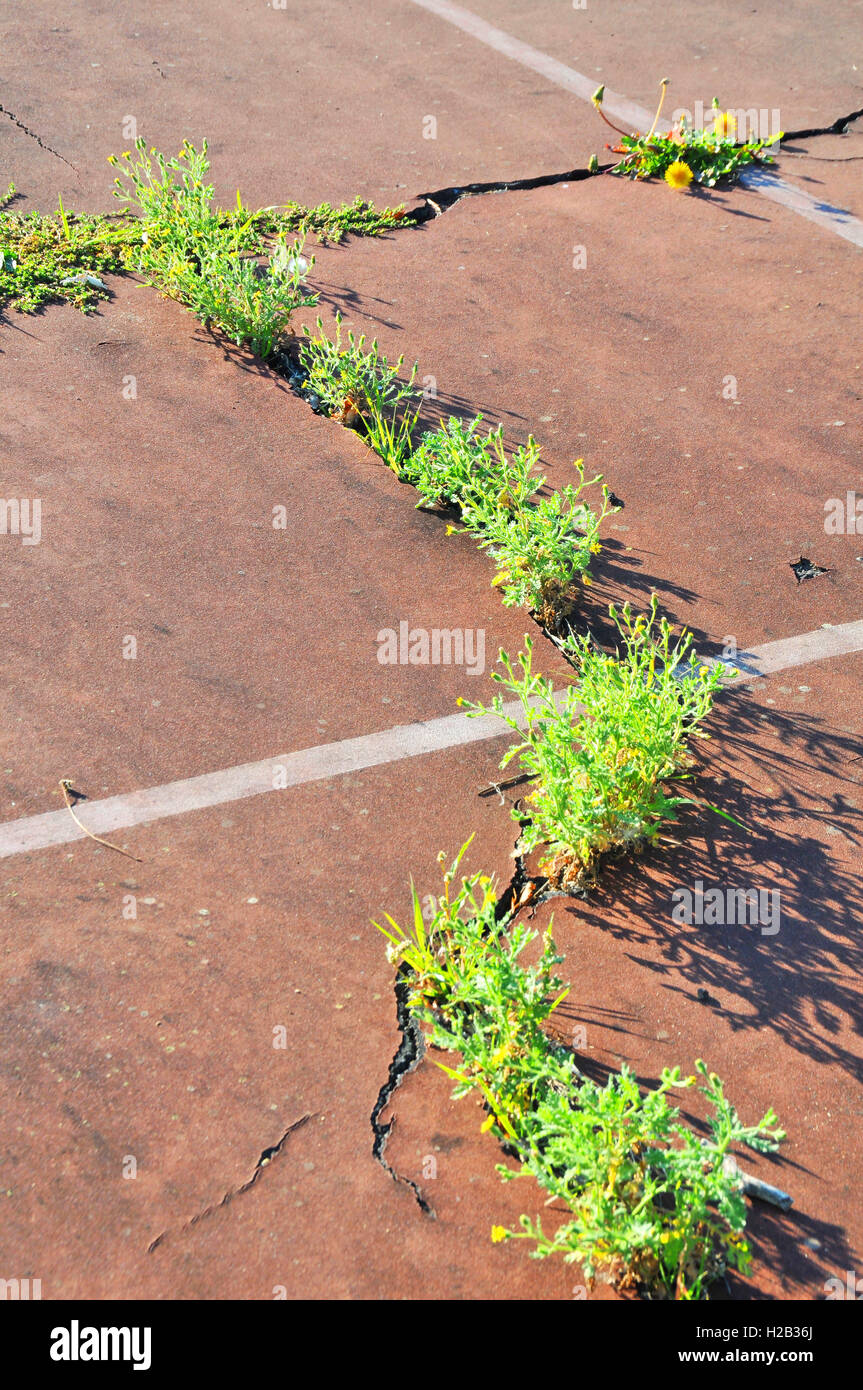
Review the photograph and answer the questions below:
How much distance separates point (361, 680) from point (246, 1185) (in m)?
1.85

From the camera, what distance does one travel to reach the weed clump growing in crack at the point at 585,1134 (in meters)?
2.55

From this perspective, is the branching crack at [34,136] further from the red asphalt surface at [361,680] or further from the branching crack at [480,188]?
the branching crack at [480,188]

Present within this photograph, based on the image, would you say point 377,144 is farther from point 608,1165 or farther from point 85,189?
point 608,1165

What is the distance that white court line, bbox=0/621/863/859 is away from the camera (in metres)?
3.61

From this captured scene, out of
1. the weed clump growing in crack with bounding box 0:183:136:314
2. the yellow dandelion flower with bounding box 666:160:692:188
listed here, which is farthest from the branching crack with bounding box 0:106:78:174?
the yellow dandelion flower with bounding box 666:160:692:188

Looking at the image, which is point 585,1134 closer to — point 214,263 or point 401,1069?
point 401,1069

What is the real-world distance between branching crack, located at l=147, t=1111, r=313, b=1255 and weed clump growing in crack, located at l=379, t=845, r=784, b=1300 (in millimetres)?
422

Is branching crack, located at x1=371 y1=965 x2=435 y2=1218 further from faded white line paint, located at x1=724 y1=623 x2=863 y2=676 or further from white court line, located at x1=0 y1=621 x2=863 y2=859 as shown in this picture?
faded white line paint, located at x1=724 y1=623 x2=863 y2=676

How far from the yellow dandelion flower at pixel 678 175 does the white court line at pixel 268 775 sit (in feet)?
13.7

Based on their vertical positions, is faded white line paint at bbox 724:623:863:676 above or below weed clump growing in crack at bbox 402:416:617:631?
below

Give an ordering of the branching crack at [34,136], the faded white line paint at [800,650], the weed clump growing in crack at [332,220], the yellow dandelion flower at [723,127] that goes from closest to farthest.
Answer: the faded white line paint at [800,650] → the weed clump growing in crack at [332,220] → the branching crack at [34,136] → the yellow dandelion flower at [723,127]

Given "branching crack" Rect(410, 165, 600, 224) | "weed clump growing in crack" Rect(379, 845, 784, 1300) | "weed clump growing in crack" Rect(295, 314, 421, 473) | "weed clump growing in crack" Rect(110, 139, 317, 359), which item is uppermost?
"branching crack" Rect(410, 165, 600, 224)

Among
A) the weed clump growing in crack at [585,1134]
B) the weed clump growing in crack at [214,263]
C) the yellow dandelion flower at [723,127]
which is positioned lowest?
the weed clump growing in crack at [585,1134]

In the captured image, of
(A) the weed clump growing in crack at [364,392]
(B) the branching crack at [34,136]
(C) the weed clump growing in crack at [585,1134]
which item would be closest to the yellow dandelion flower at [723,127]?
(A) the weed clump growing in crack at [364,392]
